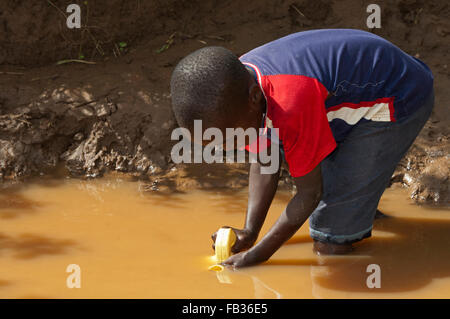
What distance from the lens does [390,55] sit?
104 inches

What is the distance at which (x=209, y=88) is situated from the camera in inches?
85.5

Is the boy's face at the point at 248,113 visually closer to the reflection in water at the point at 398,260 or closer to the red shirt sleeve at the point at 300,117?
the red shirt sleeve at the point at 300,117

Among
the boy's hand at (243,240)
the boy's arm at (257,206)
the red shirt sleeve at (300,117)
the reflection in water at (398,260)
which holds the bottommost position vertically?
the reflection in water at (398,260)

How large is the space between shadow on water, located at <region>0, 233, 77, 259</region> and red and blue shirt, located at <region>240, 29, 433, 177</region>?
142 centimetres

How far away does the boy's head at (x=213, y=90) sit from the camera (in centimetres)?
218

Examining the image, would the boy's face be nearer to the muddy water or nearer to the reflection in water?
the muddy water

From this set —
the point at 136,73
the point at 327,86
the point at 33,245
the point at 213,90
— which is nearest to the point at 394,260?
the point at 327,86

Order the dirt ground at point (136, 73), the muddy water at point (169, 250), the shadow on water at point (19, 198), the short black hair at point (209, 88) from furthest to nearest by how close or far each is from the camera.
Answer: the dirt ground at point (136, 73) → the shadow on water at point (19, 198) → the muddy water at point (169, 250) → the short black hair at point (209, 88)

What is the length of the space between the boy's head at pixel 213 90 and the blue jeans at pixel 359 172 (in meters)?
0.72

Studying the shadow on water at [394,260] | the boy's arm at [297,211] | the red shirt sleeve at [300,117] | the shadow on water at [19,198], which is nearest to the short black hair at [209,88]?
the red shirt sleeve at [300,117]

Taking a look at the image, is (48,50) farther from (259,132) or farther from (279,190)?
(259,132)

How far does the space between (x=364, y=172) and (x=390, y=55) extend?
56 centimetres

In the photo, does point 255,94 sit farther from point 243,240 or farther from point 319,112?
point 243,240

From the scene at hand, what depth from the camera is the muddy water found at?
2.71 m
